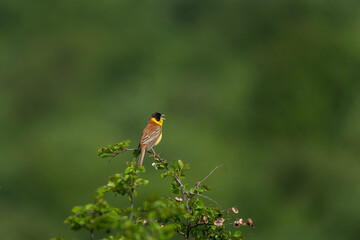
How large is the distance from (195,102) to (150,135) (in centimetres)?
6320

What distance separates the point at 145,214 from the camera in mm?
5949

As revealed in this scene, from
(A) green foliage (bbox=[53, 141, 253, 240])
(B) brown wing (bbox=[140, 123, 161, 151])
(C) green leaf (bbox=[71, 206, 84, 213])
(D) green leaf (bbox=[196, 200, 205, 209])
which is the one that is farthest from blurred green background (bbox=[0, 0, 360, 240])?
(C) green leaf (bbox=[71, 206, 84, 213])

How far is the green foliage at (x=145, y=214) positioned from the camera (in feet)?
16.1

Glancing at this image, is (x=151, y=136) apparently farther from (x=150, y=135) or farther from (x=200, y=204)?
A: (x=200, y=204)

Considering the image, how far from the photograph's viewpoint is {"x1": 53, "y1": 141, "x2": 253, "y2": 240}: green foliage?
16.1 ft

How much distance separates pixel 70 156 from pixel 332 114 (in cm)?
3028

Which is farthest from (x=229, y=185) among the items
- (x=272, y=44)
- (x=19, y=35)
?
(x=19, y=35)

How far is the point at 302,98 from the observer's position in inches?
2992

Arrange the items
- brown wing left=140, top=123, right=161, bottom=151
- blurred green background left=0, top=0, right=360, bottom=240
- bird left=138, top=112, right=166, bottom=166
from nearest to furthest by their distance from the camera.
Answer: bird left=138, top=112, right=166, bottom=166 < brown wing left=140, top=123, right=161, bottom=151 < blurred green background left=0, top=0, right=360, bottom=240

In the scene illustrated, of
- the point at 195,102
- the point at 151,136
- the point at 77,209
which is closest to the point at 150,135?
the point at 151,136

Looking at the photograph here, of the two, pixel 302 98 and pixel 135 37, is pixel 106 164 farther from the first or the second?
pixel 135 37

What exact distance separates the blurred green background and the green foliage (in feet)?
134

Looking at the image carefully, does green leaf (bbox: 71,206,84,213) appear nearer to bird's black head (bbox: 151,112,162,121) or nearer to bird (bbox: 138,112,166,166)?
bird (bbox: 138,112,166,166)

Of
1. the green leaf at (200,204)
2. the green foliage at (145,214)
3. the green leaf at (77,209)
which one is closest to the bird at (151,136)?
the green foliage at (145,214)
